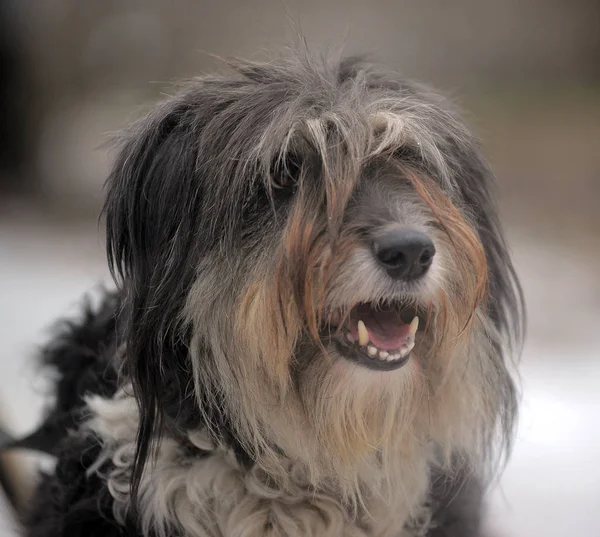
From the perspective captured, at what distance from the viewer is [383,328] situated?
4.28 ft

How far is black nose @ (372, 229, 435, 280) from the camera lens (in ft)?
3.80

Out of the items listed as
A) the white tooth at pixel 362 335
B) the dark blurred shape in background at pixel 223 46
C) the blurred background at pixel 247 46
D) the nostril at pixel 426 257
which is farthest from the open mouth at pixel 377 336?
the dark blurred shape in background at pixel 223 46

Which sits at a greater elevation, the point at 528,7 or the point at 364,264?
the point at 528,7

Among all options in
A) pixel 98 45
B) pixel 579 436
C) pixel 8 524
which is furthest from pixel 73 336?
pixel 98 45

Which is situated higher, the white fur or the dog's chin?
the dog's chin

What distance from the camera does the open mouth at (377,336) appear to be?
4.16 ft

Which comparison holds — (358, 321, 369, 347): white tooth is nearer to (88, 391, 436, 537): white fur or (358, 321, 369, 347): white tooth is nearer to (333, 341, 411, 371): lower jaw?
(333, 341, 411, 371): lower jaw

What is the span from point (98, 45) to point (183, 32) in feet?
2.16

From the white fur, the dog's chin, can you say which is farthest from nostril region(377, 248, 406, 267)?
the white fur

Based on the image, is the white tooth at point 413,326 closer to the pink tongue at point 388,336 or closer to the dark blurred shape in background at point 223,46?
the pink tongue at point 388,336

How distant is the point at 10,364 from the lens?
2594mm

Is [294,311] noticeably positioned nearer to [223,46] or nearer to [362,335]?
[362,335]

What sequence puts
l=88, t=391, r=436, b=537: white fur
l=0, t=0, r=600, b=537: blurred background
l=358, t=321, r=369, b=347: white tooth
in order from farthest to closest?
l=0, t=0, r=600, b=537: blurred background < l=88, t=391, r=436, b=537: white fur < l=358, t=321, r=369, b=347: white tooth

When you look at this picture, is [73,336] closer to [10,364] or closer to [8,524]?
[8,524]
